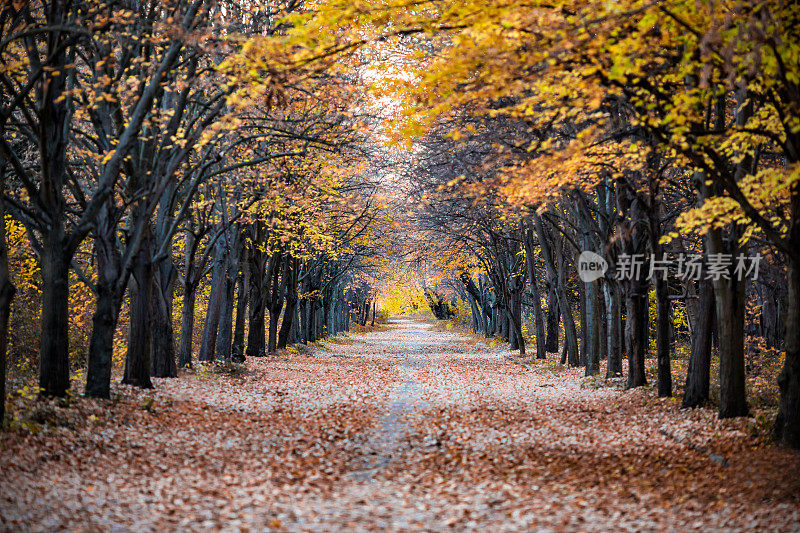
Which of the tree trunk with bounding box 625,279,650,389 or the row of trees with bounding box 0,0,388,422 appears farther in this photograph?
the tree trunk with bounding box 625,279,650,389

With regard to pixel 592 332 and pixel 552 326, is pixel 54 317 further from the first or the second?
pixel 552 326

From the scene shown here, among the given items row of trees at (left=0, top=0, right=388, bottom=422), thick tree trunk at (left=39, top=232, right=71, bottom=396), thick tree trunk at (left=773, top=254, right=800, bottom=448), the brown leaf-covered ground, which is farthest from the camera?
thick tree trunk at (left=39, top=232, right=71, bottom=396)

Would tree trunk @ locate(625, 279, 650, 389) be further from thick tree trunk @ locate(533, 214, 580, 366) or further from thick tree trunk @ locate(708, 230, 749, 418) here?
thick tree trunk @ locate(533, 214, 580, 366)

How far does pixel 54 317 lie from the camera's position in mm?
11297

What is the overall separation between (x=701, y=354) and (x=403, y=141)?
23.2 ft

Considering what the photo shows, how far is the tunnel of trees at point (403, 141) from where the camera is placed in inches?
315

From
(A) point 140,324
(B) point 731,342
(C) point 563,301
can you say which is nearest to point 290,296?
(C) point 563,301

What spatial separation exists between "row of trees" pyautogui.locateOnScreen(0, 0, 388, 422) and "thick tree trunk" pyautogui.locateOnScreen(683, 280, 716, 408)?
7684 millimetres

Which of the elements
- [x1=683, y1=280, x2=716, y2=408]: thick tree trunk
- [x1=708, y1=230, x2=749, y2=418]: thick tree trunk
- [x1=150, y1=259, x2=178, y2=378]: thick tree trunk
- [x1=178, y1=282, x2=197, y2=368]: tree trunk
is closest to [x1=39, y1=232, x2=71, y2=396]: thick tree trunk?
[x1=150, y1=259, x2=178, y2=378]: thick tree trunk

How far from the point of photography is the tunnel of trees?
26.2ft

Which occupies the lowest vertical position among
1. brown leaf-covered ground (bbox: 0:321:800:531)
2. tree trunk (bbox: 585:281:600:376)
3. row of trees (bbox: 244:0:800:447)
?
brown leaf-covered ground (bbox: 0:321:800:531)

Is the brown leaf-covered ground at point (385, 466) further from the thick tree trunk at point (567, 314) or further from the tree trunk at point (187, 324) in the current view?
the thick tree trunk at point (567, 314)

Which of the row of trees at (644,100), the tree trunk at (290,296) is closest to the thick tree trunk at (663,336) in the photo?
the row of trees at (644,100)

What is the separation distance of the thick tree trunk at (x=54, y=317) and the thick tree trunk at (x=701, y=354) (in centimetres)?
1129
